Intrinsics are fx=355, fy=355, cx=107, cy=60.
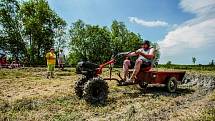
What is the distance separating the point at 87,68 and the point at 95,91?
82 centimetres

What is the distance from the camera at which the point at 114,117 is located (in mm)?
9625

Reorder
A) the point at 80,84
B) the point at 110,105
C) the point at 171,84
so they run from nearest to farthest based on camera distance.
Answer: the point at 110,105
the point at 80,84
the point at 171,84

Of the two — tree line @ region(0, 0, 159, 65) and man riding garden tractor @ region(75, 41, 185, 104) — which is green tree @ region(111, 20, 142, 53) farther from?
man riding garden tractor @ region(75, 41, 185, 104)

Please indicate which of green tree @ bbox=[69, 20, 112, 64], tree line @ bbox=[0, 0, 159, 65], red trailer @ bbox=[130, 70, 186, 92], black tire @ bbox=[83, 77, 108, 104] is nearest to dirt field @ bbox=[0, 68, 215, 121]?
black tire @ bbox=[83, 77, 108, 104]

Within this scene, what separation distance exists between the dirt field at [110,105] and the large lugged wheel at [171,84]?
11.0 inches

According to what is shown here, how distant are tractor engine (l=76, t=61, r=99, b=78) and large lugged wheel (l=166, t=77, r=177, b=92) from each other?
3.83 m

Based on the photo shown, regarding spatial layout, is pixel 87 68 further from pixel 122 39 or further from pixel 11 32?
pixel 122 39

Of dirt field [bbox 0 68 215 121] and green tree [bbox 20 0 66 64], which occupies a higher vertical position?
green tree [bbox 20 0 66 64]

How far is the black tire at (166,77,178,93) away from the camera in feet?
48.1

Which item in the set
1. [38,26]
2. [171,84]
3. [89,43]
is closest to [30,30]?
[38,26]

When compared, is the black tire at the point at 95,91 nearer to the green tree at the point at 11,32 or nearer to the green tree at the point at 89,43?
the green tree at the point at 11,32

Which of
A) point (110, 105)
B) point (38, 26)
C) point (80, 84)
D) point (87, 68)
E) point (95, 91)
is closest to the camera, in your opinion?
point (110, 105)

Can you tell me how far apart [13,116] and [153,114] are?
157 inches

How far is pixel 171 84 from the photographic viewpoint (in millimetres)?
15062
